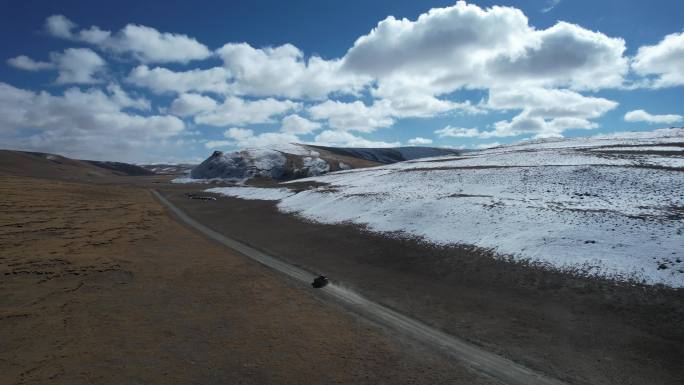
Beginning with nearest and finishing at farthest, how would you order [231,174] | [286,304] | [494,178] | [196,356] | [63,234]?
[196,356] < [286,304] < [63,234] < [494,178] < [231,174]

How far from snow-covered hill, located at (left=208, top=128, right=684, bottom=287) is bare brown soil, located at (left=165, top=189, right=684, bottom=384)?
1.67 m

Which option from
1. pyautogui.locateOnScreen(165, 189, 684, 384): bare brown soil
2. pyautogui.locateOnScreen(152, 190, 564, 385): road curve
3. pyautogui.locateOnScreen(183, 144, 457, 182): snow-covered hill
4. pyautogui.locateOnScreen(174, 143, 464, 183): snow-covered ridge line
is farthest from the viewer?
pyautogui.locateOnScreen(183, 144, 457, 182): snow-covered hill

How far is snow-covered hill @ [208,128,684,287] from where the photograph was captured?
20250mm

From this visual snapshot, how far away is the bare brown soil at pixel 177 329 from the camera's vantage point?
11430 mm

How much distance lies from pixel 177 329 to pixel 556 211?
2613cm

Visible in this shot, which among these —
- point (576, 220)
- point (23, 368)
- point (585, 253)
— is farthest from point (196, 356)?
point (576, 220)

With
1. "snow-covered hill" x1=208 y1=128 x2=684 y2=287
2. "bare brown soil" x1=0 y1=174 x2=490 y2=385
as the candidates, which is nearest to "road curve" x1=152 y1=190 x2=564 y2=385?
"bare brown soil" x1=0 y1=174 x2=490 y2=385

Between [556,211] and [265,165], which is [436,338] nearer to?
[556,211]

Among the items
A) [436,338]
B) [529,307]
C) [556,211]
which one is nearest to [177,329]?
[436,338]

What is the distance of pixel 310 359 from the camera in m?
12.5

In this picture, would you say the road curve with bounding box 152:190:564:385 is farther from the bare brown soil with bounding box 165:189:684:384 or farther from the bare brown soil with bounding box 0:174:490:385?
the bare brown soil with bounding box 0:174:490:385

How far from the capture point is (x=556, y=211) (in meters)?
27.9

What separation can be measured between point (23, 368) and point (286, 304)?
9.52 meters

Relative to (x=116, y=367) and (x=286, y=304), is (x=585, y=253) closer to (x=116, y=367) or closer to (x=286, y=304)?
(x=286, y=304)
